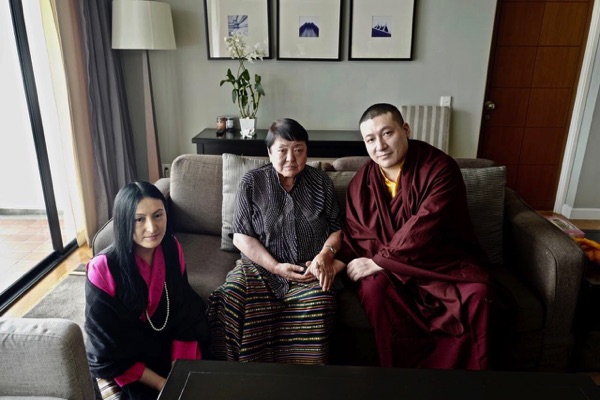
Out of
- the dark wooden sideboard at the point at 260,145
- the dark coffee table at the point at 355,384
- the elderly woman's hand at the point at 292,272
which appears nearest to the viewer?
the dark coffee table at the point at 355,384

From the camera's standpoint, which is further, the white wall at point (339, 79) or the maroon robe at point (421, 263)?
the white wall at point (339, 79)

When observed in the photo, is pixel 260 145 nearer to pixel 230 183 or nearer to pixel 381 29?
pixel 230 183

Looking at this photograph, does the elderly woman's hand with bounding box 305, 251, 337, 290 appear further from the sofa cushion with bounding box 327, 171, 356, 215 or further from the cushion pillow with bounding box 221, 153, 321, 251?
the cushion pillow with bounding box 221, 153, 321, 251

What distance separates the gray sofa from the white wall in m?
1.31

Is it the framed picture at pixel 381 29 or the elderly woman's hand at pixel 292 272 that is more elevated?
the framed picture at pixel 381 29

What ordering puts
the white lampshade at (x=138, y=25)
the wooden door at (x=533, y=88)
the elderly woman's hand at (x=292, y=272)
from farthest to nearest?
the wooden door at (x=533, y=88) → the white lampshade at (x=138, y=25) → the elderly woman's hand at (x=292, y=272)

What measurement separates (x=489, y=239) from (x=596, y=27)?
2.35 metres

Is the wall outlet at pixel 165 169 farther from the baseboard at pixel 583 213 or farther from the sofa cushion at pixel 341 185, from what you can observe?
the baseboard at pixel 583 213

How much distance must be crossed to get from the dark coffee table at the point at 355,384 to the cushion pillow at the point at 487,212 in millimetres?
863

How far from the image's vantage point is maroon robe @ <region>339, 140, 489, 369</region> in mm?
1606

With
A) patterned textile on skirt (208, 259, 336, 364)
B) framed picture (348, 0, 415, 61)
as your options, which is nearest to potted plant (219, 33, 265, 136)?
framed picture (348, 0, 415, 61)

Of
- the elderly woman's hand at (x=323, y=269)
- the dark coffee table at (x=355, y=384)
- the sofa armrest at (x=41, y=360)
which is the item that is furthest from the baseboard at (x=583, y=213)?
the sofa armrest at (x=41, y=360)

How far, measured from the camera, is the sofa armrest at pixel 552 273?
1643 millimetres

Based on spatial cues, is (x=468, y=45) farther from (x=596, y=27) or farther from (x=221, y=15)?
(x=221, y=15)
